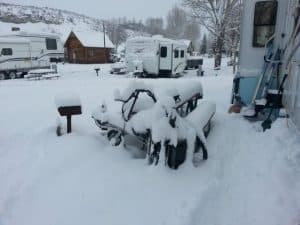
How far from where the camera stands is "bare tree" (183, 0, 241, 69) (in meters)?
21.0

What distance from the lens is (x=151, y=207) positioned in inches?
113

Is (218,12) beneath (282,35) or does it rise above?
above

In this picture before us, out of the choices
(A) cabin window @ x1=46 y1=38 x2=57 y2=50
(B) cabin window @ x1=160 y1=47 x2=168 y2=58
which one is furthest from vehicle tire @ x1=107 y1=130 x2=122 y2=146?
(A) cabin window @ x1=46 y1=38 x2=57 y2=50

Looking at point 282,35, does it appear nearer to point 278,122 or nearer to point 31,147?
point 278,122

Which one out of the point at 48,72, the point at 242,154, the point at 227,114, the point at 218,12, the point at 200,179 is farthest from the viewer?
the point at 218,12

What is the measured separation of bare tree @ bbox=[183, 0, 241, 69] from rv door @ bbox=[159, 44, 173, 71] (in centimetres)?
462

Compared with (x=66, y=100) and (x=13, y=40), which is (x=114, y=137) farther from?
(x=13, y=40)

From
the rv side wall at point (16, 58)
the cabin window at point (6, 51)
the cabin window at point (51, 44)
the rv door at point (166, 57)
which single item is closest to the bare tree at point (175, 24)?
the cabin window at point (51, 44)

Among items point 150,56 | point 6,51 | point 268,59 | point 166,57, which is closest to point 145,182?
point 268,59

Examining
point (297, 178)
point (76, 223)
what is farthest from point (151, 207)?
point (297, 178)

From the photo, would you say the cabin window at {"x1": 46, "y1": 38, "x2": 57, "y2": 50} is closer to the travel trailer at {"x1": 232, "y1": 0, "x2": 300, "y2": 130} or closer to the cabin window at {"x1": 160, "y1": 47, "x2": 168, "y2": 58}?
the cabin window at {"x1": 160, "y1": 47, "x2": 168, "y2": 58}

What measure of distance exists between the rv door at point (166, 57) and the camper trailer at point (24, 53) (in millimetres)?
9690

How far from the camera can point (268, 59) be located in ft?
16.9

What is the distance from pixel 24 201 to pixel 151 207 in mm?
1353
